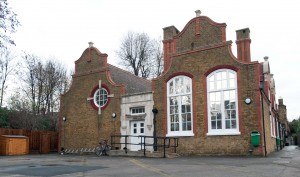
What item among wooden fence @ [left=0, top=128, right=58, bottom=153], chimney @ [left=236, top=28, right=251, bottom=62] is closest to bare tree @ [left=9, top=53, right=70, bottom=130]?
wooden fence @ [left=0, top=128, right=58, bottom=153]

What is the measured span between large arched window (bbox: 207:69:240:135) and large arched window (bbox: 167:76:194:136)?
130 centimetres

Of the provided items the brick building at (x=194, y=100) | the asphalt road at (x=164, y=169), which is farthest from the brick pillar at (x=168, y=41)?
the asphalt road at (x=164, y=169)

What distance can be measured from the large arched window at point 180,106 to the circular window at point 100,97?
5322 millimetres

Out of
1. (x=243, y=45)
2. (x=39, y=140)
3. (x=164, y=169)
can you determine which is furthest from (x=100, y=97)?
(x=164, y=169)

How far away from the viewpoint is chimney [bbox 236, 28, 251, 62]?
18.2 m

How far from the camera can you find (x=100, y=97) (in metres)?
23.5

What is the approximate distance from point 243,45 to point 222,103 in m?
3.54

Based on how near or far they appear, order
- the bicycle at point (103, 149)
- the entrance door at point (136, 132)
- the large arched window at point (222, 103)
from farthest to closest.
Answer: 1. the entrance door at point (136, 132)
2. the bicycle at point (103, 149)
3. the large arched window at point (222, 103)

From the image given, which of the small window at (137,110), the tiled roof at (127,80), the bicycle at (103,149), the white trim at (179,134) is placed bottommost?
the bicycle at (103,149)

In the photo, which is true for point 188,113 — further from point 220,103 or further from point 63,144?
point 63,144

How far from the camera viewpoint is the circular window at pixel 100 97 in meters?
23.2

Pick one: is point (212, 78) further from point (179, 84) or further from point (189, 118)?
point (189, 118)

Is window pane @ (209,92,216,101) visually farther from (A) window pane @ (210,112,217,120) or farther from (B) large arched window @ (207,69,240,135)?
(A) window pane @ (210,112,217,120)

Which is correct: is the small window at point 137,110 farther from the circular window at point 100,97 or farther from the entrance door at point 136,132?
the circular window at point 100,97
